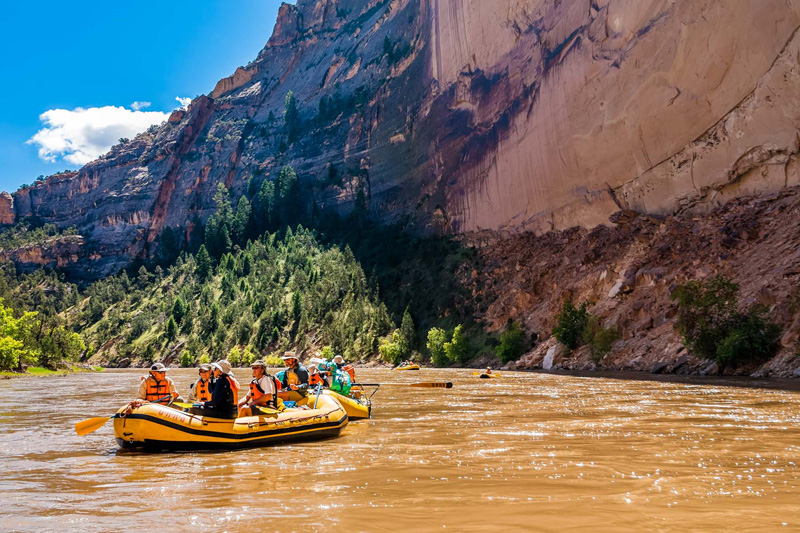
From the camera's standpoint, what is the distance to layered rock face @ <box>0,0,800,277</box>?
4438 cm

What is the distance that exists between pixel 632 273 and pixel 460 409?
3168cm

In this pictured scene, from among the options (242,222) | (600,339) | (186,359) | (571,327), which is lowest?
(186,359)

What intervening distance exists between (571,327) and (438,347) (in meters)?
19.4

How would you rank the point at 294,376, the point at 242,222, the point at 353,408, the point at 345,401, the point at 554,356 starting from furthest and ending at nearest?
the point at 242,222
the point at 554,356
the point at 353,408
the point at 345,401
the point at 294,376

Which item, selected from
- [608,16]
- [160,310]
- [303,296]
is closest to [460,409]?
[608,16]

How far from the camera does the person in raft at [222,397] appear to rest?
40.3 ft

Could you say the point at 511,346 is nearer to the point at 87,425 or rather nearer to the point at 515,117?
the point at 515,117

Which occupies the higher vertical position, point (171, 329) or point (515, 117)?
point (515, 117)

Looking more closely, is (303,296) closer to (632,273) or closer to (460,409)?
(632,273)

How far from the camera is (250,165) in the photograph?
149750mm

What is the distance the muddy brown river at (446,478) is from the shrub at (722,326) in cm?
1461

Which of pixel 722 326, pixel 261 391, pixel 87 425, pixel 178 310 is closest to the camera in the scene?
pixel 87 425

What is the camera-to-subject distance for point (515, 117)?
68875mm

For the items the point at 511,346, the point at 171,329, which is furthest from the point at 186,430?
the point at 171,329
